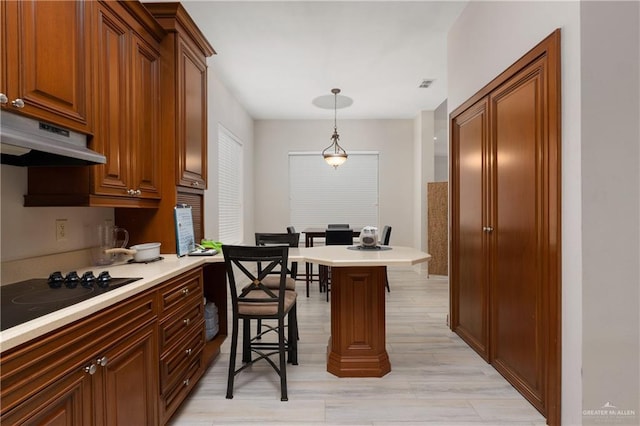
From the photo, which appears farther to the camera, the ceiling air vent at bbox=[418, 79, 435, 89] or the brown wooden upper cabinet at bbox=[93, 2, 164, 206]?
the ceiling air vent at bbox=[418, 79, 435, 89]

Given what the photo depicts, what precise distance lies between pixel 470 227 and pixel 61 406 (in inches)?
115

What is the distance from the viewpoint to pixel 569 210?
64.6 inches

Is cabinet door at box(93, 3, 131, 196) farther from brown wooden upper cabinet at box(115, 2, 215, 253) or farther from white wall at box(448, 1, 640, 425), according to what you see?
→ white wall at box(448, 1, 640, 425)

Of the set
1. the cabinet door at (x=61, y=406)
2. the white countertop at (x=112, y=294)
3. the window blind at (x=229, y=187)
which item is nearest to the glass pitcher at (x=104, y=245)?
the white countertop at (x=112, y=294)

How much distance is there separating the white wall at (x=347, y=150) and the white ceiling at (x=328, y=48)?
3.40 feet

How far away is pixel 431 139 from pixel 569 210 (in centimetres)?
456

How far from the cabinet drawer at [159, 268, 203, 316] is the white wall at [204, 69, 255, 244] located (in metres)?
1.40

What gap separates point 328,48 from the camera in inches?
138

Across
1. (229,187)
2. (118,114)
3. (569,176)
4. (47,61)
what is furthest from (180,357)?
(229,187)

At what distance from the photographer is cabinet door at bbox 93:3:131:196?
5.78ft

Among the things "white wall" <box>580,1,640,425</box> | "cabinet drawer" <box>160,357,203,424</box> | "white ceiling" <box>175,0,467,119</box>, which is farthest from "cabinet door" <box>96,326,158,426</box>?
"white ceiling" <box>175,0,467,119</box>

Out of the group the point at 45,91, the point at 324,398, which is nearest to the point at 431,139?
the point at 324,398

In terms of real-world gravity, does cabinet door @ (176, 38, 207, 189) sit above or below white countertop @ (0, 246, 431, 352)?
above

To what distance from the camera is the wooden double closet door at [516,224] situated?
1.76 meters
